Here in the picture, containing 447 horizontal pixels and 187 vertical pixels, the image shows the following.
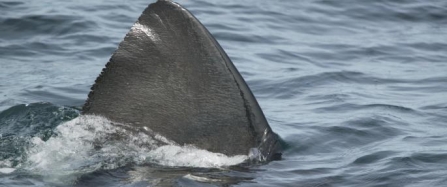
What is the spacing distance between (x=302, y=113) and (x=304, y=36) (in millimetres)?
4423

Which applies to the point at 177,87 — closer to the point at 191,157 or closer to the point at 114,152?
the point at 191,157

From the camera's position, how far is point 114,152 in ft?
20.0

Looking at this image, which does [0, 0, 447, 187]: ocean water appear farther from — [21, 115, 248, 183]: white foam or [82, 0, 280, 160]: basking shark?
[82, 0, 280, 160]: basking shark

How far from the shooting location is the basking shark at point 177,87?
5.87 metres

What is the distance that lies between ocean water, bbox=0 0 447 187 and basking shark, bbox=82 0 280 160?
0.37 feet

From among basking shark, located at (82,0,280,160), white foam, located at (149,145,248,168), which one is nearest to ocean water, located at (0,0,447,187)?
white foam, located at (149,145,248,168)

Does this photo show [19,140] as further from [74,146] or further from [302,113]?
[302,113]

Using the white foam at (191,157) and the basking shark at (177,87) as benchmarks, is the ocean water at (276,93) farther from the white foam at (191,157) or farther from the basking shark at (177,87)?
the basking shark at (177,87)

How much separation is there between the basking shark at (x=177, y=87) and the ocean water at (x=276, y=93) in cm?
11

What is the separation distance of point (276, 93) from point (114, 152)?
14.4 feet

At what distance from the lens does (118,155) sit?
6082 millimetres

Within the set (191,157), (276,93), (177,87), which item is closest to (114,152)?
Answer: (191,157)

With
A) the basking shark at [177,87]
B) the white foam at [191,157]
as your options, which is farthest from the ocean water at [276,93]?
the basking shark at [177,87]

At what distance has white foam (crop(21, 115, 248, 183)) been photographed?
19.6ft
